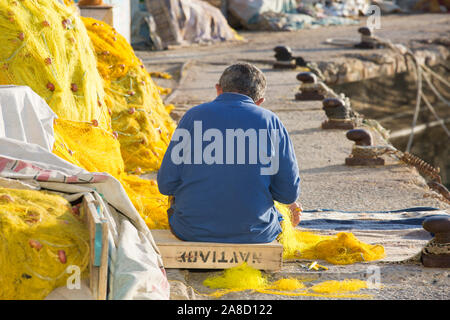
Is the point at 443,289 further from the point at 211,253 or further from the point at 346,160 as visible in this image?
the point at 346,160

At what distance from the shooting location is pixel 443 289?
3.78m

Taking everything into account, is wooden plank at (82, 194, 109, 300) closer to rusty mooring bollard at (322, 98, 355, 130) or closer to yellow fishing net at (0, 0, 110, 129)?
yellow fishing net at (0, 0, 110, 129)

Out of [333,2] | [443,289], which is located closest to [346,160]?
[443,289]

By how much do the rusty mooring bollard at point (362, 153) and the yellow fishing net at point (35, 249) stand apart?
4176 mm

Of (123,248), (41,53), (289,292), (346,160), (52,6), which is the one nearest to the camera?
Answer: (123,248)

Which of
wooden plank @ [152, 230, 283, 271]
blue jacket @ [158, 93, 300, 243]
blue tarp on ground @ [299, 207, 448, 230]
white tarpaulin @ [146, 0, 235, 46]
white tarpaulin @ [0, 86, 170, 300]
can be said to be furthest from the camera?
white tarpaulin @ [146, 0, 235, 46]

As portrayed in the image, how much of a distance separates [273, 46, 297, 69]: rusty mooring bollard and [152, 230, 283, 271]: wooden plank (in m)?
10.2

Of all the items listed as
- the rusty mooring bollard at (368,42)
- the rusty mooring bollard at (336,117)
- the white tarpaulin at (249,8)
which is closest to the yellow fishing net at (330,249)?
the rusty mooring bollard at (336,117)

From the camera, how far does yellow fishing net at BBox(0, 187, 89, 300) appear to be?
3074 mm

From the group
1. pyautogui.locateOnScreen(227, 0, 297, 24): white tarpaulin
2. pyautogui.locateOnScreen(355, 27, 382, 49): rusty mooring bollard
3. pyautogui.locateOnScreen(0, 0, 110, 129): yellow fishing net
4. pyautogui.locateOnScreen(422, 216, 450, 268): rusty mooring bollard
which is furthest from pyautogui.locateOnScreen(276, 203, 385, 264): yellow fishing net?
pyautogui.locateOnScreen(227, 0, 297, 24): white tarpaulin

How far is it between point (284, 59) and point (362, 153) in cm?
712

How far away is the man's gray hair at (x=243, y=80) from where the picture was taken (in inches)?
146

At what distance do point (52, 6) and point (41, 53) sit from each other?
521 mm

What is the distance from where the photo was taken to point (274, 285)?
3.76 meters
